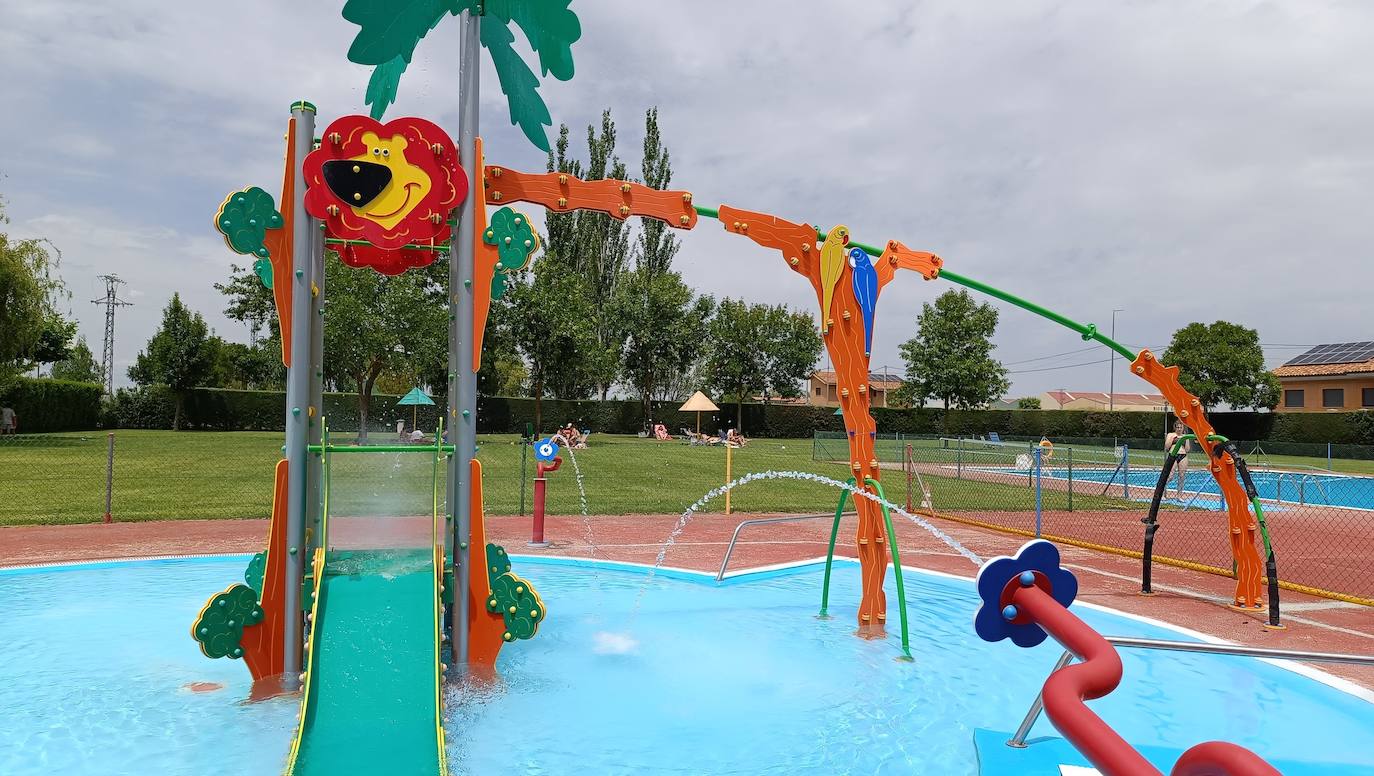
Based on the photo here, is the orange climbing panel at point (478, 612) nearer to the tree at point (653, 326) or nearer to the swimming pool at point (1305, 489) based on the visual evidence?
the swimming pool at point (1305, 489)

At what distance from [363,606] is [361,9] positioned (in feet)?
13.1

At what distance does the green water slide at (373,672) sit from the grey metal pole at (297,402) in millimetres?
295

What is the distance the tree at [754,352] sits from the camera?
5325 centimetres

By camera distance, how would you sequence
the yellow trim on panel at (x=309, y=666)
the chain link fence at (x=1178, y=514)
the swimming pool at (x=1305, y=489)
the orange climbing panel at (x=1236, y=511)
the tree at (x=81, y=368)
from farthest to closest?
1. the tree at (x=81, y=368)
2. the swimming pool at (x=1305, y=489)
3. the chain link fence at (x=1178, y=514)
4. the orange climbing panel at (x=1236, y=511)
5. the yellow trim on panel at (x=309, y=666)

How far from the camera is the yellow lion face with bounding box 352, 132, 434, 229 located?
213 inches

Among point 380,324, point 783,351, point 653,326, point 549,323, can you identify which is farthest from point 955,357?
point 380,324

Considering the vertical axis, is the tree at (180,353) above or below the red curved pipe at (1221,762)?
above

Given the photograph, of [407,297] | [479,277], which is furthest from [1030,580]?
[407,297]

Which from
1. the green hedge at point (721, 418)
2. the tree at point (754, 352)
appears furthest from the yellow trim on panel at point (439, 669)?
the tree at point (754, 352)

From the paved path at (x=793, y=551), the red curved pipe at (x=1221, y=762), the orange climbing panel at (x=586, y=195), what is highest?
the orange climbing panel at (x=586, y=195)

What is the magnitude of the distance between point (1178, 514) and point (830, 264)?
44.5ft

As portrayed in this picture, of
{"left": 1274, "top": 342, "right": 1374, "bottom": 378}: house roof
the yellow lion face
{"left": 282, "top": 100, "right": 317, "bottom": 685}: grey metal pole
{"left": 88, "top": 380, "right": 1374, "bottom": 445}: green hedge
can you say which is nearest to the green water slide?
{"left": 282, "top": 100, "right": 317, "bottom": 685}: grey metal pole

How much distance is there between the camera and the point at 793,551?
448 inches

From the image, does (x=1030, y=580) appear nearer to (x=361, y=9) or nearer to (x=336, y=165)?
(x=336, y=165)
